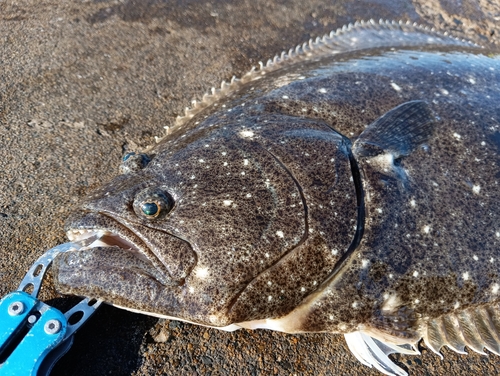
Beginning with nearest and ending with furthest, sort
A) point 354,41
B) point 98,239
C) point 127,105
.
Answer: point 98,239 → point 127,105 → point 354,41

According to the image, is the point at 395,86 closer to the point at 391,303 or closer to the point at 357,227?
the point at 357,227

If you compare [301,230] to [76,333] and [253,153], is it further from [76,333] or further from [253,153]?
[76,333]

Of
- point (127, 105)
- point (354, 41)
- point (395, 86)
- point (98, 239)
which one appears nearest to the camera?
point (98, 239)

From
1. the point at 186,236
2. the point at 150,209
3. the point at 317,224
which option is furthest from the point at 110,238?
the point at 317,224

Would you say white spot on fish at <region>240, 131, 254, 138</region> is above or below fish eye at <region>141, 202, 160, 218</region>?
above

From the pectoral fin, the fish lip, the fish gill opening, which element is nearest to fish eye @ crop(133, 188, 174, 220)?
Answer: the fish lip

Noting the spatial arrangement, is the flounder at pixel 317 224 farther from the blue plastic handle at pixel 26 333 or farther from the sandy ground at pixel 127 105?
the sandy ground at pixel 127 105

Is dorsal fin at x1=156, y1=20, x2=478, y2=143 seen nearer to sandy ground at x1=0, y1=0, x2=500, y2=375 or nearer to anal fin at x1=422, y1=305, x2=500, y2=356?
sandy ground at x1=0, y1=0, x2=500, y2=375

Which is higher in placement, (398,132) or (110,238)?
(398,132)
